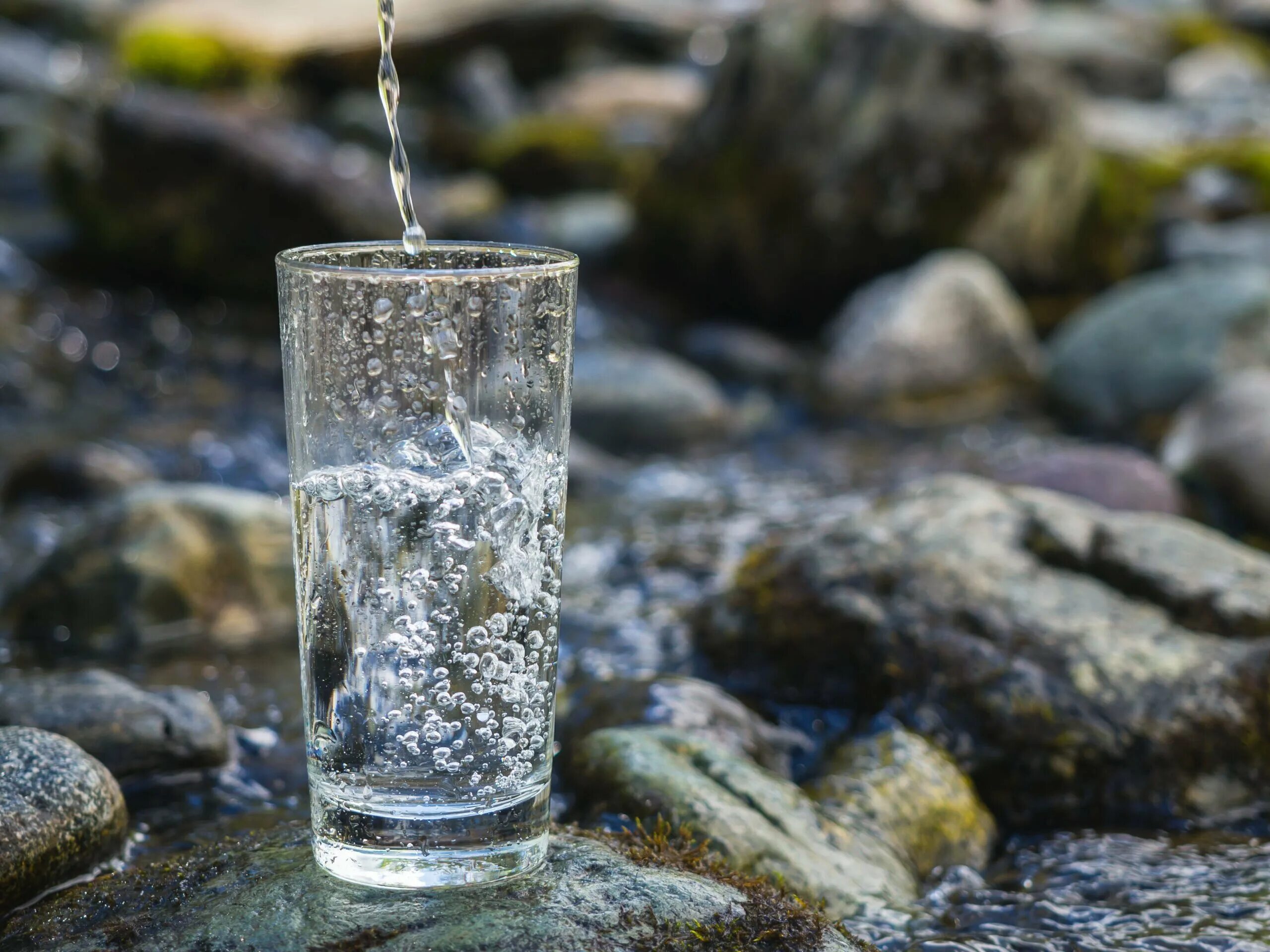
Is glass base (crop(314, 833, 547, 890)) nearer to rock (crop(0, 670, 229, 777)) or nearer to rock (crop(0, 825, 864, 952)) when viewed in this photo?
rock (crop(0, 825, 864, 952))

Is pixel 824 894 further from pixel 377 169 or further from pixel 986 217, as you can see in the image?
pixel 377 169

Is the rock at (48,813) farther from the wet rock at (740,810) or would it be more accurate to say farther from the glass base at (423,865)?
the wet rock at (740,810)

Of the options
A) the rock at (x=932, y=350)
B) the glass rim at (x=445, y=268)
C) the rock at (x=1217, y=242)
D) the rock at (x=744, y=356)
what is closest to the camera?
the glass rim at (x=445, y=268)

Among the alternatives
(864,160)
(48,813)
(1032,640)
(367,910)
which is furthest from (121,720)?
(864,160)

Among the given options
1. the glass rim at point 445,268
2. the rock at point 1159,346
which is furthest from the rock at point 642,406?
the glass rim at point 445,268

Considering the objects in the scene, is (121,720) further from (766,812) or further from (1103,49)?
(1103,49)

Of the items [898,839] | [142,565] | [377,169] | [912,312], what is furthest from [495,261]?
[377,169]
